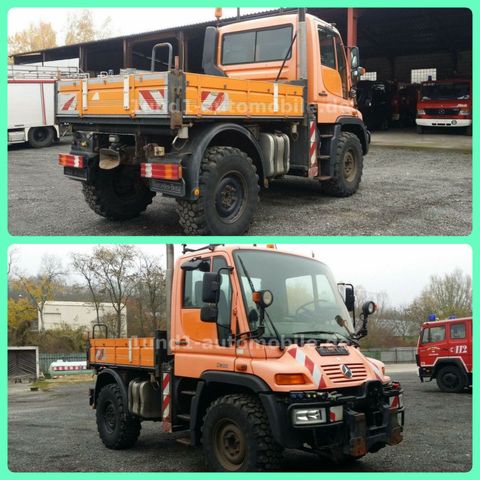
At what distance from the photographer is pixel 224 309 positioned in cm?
587

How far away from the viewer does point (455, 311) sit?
32531 mm

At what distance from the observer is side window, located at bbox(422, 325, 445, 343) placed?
48.5 ft

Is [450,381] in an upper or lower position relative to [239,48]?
lower

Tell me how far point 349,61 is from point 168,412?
7736 mm

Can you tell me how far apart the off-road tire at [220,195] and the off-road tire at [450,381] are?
857 cm

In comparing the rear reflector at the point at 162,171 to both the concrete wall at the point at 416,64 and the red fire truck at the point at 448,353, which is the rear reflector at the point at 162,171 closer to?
the red fire truck at the point at 448,353

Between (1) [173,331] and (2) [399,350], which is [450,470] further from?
(2) [399,350]

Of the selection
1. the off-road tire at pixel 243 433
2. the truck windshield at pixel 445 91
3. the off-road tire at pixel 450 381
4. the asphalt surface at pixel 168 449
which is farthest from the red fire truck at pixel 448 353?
the truck windshield at pixel 445 91

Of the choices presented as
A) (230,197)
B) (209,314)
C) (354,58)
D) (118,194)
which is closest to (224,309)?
(209,314)

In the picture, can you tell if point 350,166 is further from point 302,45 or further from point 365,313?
point 365,313

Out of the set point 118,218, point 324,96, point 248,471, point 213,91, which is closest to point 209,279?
point 248,471

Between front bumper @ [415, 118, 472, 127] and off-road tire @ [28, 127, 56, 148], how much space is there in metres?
16.1

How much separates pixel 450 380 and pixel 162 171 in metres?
10.4

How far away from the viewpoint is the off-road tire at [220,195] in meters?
7.44
